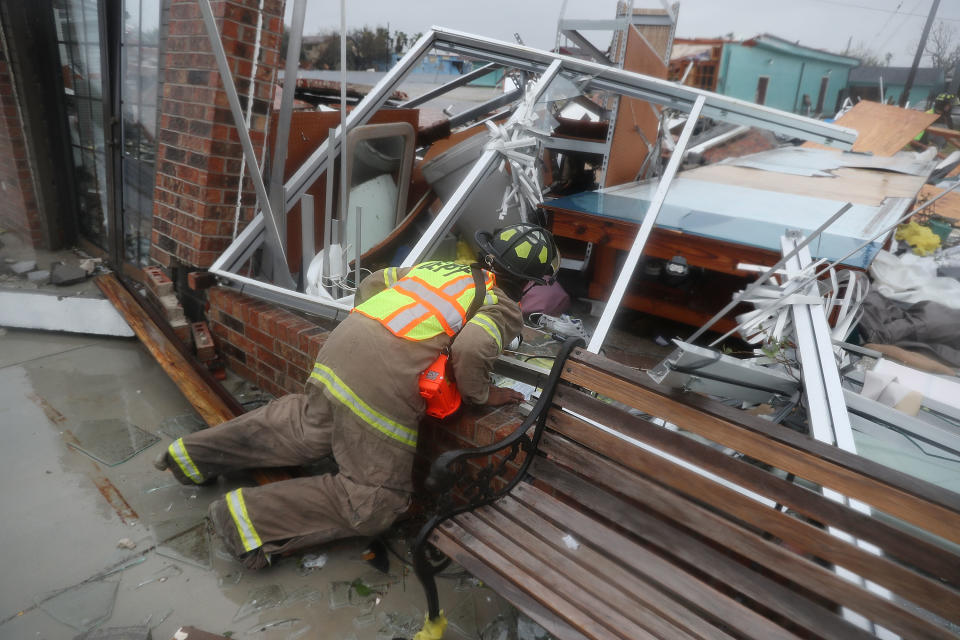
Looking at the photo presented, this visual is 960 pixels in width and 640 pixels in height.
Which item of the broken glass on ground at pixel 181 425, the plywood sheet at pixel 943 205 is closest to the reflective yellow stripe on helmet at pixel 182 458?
the broken glass on ground at pixel 181 425

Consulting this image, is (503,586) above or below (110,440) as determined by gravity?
above

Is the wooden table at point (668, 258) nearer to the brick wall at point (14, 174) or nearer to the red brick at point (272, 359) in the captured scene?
the red brick at point (272, 359)

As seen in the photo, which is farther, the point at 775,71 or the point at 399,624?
the point at 775,71

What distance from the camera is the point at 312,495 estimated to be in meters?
1.92

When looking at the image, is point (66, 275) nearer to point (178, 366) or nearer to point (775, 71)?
point (178, 366)

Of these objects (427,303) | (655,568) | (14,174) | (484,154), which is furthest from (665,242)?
(14,174)

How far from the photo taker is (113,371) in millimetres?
2910

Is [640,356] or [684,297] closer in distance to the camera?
[640,356]

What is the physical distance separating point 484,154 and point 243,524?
1.95m

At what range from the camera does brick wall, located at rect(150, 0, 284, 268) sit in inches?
108

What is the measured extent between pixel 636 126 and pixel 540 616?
427 centimetres

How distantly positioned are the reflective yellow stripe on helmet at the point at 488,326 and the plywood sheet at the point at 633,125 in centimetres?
289

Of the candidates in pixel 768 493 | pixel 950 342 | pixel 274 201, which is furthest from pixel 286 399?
pixel 950 342

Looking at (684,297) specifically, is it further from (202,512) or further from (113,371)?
(113,371)
